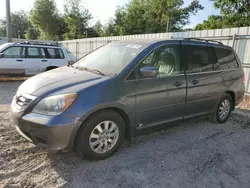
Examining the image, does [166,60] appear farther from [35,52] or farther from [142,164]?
[35,52]

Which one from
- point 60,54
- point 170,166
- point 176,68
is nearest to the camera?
point 170,166

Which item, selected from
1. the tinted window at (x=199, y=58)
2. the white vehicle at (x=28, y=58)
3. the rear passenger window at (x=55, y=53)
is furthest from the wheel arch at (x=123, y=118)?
the rear passenger window at (x=55, y=53)

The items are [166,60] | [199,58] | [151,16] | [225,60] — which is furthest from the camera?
[151,16]

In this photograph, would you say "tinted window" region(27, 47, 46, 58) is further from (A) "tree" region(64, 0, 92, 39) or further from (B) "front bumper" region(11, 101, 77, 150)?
(A) "tree" region(64, 0, 92, 39)

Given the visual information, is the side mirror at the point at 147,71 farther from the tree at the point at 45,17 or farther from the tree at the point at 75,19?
the tree at the point at 45,17

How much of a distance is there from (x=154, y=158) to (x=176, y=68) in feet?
5.06

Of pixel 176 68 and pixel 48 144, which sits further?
pixel 176 68

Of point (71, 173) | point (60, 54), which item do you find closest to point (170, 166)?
point (71, 173)

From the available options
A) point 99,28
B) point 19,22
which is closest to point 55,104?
point 99,28

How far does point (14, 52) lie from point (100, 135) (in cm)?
714

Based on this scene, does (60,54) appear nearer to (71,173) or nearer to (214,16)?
(71,173)

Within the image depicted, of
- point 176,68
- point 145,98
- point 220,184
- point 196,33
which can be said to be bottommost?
point 220,184

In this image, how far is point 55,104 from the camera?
2.46 meters

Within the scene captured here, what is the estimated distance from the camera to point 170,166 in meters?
2.85
